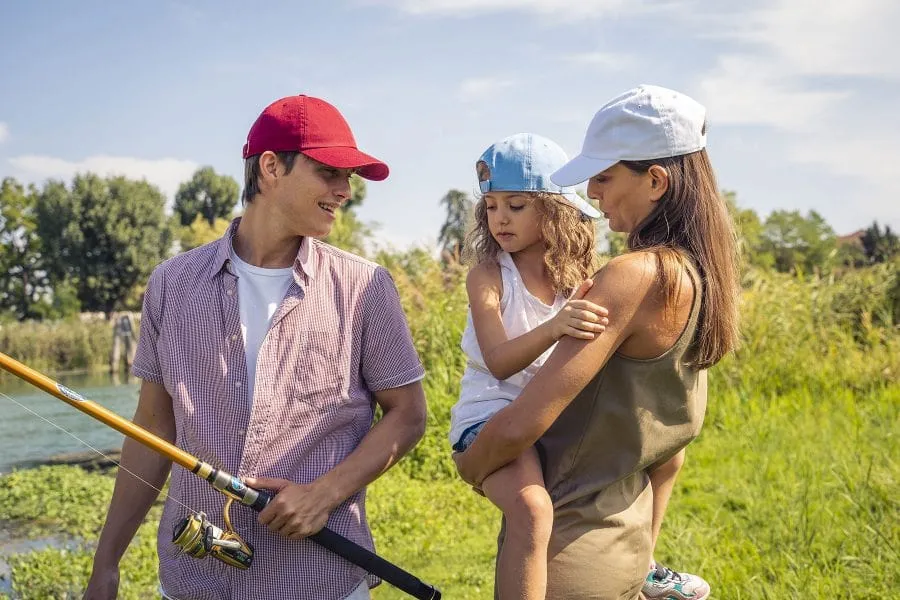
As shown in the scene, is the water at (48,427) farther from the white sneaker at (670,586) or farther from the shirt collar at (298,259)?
the white sneaker at (670,586)

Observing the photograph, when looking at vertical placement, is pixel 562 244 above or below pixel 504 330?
above

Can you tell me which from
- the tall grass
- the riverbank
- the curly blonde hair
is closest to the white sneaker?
the curly blonde hair

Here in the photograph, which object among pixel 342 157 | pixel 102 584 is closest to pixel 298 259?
pixel 342 157

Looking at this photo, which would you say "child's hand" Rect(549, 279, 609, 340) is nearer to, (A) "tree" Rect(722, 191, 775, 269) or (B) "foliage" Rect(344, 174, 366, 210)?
(A) "tree" Rect(722, 191, 775, 269)

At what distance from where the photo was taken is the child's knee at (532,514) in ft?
6.57

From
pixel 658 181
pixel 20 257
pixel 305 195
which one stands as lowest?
pixel 20 257

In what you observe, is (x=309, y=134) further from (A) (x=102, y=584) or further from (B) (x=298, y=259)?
(A) (x=102, y=584)

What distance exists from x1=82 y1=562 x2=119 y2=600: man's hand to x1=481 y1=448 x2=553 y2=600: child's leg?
0.99 meters

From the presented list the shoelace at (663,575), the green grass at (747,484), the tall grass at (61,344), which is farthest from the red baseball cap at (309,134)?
the tall grass at (61,344)

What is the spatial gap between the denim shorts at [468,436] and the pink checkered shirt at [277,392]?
20cm

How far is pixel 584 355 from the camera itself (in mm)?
1902

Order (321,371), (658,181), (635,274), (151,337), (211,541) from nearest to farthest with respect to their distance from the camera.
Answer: (635,274) < (658,181) < (211,541) < (321,371) < (151,337)

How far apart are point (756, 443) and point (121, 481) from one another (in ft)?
17.2

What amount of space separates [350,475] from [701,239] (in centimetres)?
96
